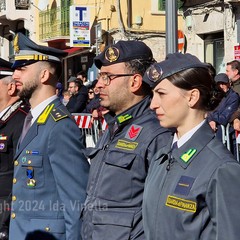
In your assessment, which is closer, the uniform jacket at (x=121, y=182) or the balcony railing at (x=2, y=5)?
the uniform jacket at (x=121, y=182)

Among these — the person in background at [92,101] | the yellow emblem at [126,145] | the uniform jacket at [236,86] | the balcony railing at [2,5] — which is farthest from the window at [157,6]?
the yellow emblem at [126,145]

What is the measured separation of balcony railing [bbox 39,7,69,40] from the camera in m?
33.7

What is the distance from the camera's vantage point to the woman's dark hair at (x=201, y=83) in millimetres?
3662

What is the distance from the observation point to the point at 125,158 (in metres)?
4.39

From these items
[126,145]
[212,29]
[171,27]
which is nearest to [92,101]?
[171,27]

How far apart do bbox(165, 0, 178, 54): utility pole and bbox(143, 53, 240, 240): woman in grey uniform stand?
6.91 meters

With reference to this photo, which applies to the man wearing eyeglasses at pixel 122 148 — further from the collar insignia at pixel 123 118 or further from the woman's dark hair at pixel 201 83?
the woman's dark hair at pixel 201 83

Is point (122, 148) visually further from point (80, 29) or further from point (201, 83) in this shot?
point (80, 29)

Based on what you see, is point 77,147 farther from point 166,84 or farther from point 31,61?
point 166,84

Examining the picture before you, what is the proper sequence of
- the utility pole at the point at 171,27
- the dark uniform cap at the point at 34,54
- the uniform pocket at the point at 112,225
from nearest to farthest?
1. the uniform pocket at the point at 112,225
2. the dark uniform cap at the point at 34,54
3. the utility pole at the point at 171,27

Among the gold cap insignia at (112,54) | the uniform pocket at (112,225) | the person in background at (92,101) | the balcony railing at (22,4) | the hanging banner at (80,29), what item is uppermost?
the balcony railing at (22,4)

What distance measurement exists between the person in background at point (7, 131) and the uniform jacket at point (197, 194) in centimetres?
216

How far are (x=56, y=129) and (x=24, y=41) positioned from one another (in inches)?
35.9

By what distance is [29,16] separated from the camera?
38.2 m
